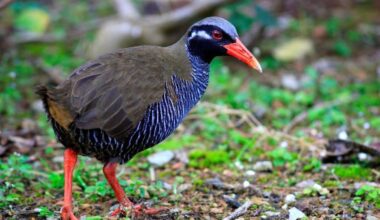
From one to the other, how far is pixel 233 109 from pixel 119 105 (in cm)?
281

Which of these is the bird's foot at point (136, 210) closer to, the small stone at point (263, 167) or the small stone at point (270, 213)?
the small stone at point (270, 213)

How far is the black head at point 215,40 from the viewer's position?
17.0ft

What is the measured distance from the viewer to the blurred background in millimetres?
5340

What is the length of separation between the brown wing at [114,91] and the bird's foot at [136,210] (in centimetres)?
55

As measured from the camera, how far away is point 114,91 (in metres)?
4.70

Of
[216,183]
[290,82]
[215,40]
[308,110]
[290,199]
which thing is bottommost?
[290,199]

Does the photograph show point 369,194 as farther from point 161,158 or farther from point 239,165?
point 161,158

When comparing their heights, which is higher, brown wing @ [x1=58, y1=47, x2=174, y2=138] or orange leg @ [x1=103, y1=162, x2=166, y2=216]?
brown wing @ [x1=58, y1=47, x2=174, y2=138]

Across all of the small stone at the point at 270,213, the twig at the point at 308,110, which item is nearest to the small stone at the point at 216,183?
the small stone at the point at 270,213

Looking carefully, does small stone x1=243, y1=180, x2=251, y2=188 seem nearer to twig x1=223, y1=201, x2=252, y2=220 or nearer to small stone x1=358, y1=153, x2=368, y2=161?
twig x1=223, y1=201, x2=252, y2=220

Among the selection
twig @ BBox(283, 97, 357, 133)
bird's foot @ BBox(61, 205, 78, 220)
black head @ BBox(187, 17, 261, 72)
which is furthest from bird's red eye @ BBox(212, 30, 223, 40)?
twig @ BBox(283, 97, 357, 133)

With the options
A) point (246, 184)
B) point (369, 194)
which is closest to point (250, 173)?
point (246, 184)

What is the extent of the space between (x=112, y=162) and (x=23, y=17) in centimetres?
385

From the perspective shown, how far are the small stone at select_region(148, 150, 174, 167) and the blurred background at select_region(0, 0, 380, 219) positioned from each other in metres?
0.01
